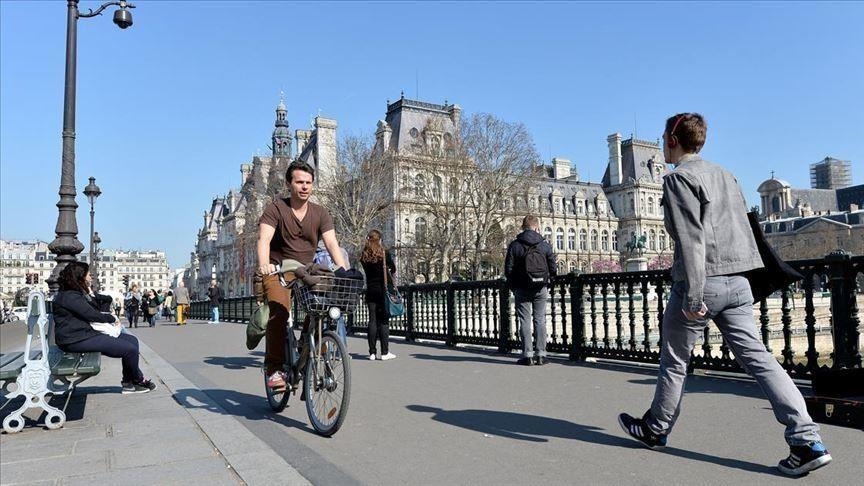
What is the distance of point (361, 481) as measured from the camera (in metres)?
3.72

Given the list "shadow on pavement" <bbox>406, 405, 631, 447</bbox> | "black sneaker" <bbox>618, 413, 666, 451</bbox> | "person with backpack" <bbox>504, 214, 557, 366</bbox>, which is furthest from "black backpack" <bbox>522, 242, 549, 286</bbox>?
"black sneaker" <bbox>618, 413, 666, 451</bbox>

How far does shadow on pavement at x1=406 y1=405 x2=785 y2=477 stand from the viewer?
12.8 feet

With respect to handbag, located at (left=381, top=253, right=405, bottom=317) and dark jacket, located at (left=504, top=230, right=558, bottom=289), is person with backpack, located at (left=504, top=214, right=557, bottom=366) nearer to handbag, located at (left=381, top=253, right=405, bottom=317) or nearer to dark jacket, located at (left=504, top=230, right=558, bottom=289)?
dark jacket, located at (left=504, top=230, right=558, bottom=289)

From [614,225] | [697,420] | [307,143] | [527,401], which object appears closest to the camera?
[697,420]

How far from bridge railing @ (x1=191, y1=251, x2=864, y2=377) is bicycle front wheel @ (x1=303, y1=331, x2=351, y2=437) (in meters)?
3.15

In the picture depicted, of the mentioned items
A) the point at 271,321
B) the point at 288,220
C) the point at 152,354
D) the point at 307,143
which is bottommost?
the point at 152,354

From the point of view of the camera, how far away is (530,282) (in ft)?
29.3

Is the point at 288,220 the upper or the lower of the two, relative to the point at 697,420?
upper

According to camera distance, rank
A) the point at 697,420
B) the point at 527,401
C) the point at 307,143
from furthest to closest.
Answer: the point at 307,143
the point at 527,401
the point at 697,420

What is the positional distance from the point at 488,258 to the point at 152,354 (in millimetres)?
35397

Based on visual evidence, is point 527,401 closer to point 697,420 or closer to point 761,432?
point 697,420

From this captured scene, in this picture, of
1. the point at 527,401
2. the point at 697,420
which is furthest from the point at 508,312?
the point at 697,420

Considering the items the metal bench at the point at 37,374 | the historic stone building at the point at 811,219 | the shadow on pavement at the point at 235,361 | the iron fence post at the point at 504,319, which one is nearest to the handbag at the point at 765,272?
the metal bench at the point at 37,374

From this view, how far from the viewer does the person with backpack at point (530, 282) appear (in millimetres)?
8852
